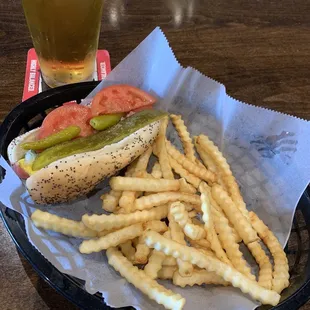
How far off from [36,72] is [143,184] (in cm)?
85

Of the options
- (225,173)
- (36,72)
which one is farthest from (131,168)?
(36,72)

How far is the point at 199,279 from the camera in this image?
118cm

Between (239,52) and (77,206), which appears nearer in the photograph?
(77,206)

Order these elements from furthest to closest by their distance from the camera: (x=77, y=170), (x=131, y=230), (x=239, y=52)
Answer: (x=239, y=52) < (x=77, y=170) < (x=131, y=230)

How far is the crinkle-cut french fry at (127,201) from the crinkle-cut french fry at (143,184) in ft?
0.06

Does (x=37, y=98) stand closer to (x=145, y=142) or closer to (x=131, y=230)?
(x=145, y=142)

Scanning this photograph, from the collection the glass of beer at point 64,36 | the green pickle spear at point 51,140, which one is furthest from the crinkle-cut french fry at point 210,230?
the glass of beer at point 64,36

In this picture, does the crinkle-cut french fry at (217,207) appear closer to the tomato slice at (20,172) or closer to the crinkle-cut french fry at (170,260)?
the crinkle-cut french fry at (170,260)

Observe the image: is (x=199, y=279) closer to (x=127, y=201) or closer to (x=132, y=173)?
(x=127, y=201)

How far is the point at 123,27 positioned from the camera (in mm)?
2176

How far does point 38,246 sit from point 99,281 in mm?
179

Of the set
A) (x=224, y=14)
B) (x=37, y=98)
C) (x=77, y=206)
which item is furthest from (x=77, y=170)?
(x=224, y=14)

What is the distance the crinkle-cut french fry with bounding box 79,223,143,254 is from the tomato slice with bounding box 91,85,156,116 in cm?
48

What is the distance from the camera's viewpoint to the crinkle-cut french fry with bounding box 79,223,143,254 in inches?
45.4
